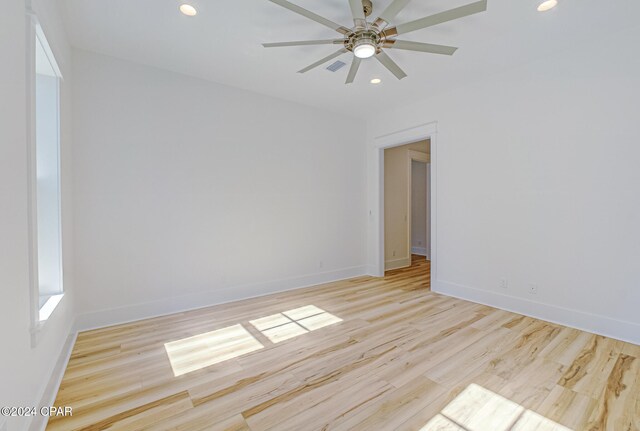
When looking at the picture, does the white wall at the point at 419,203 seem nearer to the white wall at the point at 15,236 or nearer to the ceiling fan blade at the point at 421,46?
the ceiling fan blade at the point at 421,46

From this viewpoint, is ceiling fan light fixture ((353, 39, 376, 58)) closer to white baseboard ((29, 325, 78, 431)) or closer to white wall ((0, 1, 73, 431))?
white wall ((0, 1, 73, 431))

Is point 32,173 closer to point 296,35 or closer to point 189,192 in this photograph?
point 189,192

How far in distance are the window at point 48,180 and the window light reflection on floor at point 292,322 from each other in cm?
173

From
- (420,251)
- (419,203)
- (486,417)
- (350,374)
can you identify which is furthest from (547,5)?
(420,251)

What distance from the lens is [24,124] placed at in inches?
57.8

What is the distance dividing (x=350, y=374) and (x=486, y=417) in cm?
87

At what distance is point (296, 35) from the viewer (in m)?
2.67

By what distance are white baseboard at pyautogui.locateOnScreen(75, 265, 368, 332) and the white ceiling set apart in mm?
2717

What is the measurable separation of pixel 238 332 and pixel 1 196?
2.12m

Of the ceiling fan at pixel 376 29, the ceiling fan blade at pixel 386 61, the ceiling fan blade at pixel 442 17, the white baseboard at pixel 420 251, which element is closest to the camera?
the ceiling fan blade at pixel 442 17

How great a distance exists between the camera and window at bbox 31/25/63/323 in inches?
87.0

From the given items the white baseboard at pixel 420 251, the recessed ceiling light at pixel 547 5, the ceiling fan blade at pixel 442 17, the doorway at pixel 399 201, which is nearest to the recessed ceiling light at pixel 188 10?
the ceiling fan blade at pixel 442 17

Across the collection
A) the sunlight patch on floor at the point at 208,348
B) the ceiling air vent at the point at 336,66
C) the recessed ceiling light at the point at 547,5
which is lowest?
the sunlight patch on floor at the point at 208,348

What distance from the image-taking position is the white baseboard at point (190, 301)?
9.57ft
